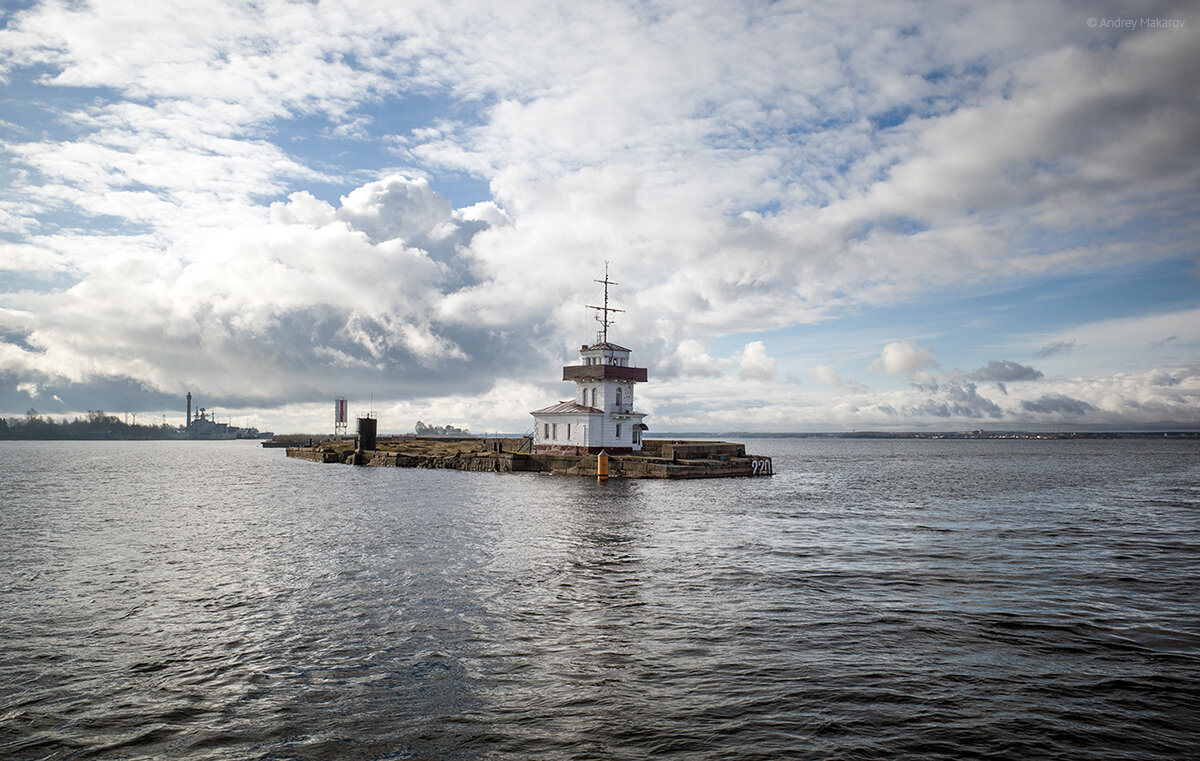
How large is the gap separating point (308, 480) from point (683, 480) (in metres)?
29.7

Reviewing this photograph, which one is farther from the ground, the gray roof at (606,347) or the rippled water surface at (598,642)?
the gray roof at (606,347)

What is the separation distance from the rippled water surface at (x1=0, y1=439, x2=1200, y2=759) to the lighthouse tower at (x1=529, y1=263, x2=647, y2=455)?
103 feet

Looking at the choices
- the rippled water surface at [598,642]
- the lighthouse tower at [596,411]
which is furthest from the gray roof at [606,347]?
the rippled water surface at [598,642]

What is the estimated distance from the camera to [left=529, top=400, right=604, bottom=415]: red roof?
189ft

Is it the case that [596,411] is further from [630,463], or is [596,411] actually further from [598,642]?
[598,642]

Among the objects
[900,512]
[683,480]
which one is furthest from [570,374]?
[900,512]

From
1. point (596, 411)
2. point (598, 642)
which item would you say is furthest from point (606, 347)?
point (598, 642)

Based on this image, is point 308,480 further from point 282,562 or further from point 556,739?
point 556,739

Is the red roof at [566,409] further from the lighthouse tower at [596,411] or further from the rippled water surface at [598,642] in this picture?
the rippled water surface at [598,642]

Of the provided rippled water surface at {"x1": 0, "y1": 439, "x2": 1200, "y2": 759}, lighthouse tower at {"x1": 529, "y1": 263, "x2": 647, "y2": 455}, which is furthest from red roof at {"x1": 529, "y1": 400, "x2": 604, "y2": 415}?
rippled water surface at {"x1": 0, "y1": 439, "x2": 1200, "y2": 759}

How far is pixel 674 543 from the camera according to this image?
21703 millimetres

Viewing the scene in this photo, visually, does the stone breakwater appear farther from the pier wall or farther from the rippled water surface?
the rippled water surface

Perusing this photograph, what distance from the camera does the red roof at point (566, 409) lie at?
189 ft

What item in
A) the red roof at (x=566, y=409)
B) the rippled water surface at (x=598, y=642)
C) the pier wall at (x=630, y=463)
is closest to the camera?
the rippled water surface at (x=598, y=642)
